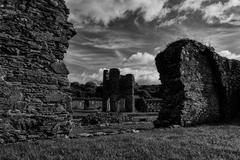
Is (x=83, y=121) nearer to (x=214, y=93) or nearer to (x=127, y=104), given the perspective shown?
(x=214, y=93)

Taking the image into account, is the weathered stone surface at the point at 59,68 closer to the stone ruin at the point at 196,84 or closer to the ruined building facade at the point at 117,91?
the stone ruin at the point at 196,84

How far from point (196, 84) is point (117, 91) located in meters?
20.0

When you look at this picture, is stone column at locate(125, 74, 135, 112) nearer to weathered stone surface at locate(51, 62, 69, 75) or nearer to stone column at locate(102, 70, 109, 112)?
stone column at locate(102, 70, 109, 112)

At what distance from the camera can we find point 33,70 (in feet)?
Answer: 20.6

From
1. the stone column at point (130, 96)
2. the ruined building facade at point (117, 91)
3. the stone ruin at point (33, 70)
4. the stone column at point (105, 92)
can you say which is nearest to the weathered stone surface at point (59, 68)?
the stone ruin at point (33, 70)

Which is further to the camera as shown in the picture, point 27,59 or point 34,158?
point 27,59

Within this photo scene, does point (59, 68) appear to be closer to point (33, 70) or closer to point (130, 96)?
point (33, 70)

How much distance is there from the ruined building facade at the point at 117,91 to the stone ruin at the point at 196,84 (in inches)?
→ 728

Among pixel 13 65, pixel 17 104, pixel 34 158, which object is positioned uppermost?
pixel 13 65

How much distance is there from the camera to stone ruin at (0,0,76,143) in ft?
19.2

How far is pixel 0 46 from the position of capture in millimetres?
5965

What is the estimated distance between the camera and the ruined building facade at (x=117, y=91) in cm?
3019

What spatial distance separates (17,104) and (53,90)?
3.17 ft

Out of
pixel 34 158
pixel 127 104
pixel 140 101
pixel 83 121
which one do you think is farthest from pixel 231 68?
pixel 140 101
